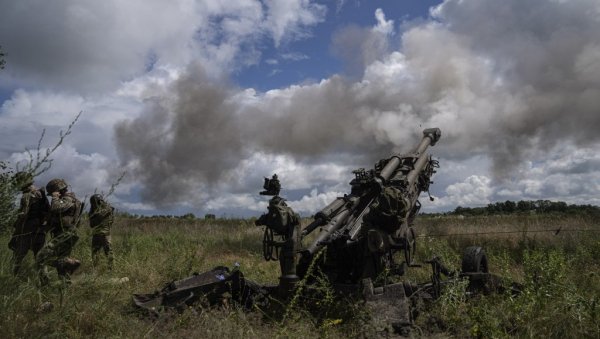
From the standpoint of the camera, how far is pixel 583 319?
5.11m

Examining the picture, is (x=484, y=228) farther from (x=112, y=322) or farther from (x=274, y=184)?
(x=112, y=322)

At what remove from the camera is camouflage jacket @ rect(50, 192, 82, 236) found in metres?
7.36

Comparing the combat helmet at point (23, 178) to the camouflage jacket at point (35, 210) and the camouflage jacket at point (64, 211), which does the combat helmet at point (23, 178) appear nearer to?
the camouflage jacket at point (64, 211)

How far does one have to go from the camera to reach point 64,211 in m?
7.47

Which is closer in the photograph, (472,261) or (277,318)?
(277,318)

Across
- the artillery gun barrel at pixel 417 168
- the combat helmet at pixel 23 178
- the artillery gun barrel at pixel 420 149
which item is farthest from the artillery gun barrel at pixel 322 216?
the combat helmet at pixel 23 178

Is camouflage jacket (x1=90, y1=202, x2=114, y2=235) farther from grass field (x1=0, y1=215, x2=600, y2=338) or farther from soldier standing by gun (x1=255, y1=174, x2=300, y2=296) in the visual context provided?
soldier standing by gun (x1=255, y1=174, x2=300, y2=296)

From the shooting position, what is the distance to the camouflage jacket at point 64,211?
736 cm

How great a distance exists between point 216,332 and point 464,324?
2.70 meters

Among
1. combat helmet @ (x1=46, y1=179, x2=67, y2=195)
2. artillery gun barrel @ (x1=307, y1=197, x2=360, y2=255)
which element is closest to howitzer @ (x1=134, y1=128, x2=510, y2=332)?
artillery gun barrel @ (x1=307, y1=197, x2=360, y2=255)

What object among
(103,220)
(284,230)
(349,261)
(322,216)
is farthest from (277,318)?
(103,220)

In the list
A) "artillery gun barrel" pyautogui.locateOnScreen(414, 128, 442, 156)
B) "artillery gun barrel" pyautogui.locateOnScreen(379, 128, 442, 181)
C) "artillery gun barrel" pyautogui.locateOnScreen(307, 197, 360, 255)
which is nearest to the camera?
"artillery gun barrel" pyautogui.locateOnScreen(307, 197, 360, 255)

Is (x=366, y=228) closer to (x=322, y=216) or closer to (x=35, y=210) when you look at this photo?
(x=322, y=216)

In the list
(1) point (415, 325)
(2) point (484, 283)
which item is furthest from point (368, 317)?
(2) point (484, 283)
